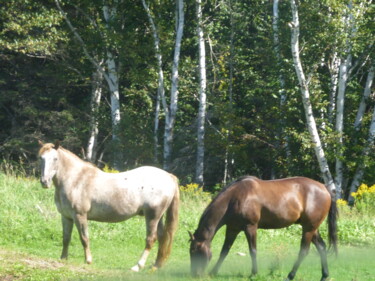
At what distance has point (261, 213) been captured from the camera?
10.1 metres

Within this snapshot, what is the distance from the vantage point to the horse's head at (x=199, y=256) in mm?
9523

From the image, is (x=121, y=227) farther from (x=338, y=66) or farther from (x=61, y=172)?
(x=338, y=66)

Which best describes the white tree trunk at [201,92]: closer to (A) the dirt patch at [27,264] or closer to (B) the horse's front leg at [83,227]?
(B) the horse's front leg at [83,227]

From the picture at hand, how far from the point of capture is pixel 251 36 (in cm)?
2744

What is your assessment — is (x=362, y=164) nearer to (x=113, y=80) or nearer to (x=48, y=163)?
(x=113, y=80)

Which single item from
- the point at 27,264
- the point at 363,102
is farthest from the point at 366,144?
the point at 27,264

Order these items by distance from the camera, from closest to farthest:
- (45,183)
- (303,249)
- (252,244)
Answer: (252,244) < (303,249) < (45,183)

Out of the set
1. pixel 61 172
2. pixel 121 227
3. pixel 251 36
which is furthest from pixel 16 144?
pixel 61 172

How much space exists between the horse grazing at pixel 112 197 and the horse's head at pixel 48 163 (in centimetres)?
2

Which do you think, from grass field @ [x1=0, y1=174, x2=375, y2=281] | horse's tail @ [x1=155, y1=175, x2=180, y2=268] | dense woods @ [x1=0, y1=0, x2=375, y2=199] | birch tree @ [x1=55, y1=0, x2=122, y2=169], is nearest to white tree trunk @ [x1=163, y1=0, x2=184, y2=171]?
dense woods @ [x1=0, y1=0, x2=375, y2=199]

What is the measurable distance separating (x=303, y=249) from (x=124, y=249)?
150 inches

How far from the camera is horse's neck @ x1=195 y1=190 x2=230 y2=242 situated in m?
9.80

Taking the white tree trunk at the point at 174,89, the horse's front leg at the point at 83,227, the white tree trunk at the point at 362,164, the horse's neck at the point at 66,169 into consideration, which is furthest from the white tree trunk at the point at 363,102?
the horse's front leg at the point at 83,227

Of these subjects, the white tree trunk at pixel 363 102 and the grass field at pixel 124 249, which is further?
the white tree trunk at pixel 363 102
